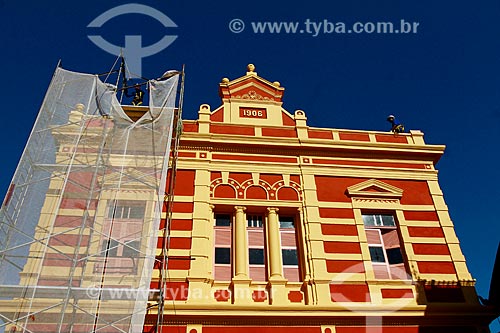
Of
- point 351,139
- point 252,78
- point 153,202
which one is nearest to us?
point 153,202

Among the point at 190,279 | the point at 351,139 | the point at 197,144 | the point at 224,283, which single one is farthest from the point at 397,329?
the point at 197,144

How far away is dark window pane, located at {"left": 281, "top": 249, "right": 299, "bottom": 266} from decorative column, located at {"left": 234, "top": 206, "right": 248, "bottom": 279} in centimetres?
97

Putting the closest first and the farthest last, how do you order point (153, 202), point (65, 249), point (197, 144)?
point (65, 249) < point (153, 202) < point (197, 144)

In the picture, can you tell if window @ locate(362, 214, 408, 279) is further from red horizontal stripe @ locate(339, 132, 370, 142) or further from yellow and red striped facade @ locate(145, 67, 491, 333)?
red horizontal stripe @ locate(339, 132, 370, 142)

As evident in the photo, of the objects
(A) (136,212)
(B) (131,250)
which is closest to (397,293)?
(B) (131,250)

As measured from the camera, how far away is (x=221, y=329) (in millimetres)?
9789

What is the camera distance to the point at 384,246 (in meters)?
11.8

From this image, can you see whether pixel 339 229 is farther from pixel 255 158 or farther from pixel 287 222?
pixel 255 158

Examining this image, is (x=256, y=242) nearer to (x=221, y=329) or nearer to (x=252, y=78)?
(x=221, y=329)

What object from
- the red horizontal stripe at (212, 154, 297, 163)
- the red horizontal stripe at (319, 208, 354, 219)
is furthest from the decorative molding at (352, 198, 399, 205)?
the red horizontal stripe at (212, 154, 297, 163)

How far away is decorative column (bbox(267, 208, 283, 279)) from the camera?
1084 centimetres

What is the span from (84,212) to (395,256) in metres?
7.59

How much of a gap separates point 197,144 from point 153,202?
2.68 metres

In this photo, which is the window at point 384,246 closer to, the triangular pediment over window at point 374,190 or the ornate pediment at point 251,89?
the triangular pediment over window at point 374,190
